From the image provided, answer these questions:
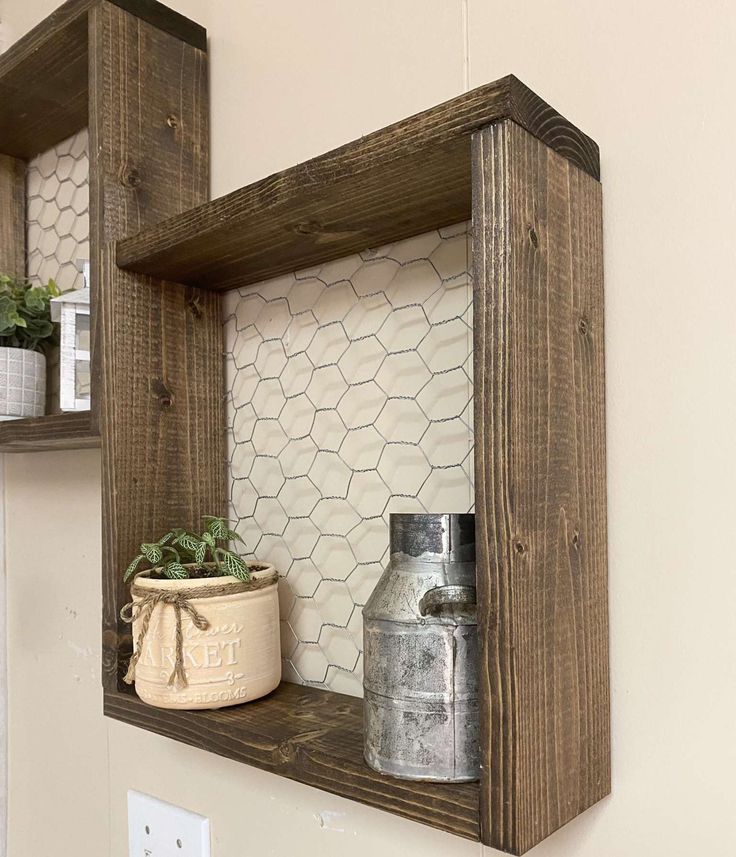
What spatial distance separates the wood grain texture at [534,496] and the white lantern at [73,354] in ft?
1.71

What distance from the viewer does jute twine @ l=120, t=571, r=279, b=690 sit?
2.05 ft

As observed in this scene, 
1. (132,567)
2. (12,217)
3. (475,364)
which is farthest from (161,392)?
(12,217)

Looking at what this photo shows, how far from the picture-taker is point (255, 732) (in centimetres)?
60

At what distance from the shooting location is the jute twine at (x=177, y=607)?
2.05 feet

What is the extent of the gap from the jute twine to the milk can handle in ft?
0.65

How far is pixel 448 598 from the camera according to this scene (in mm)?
509

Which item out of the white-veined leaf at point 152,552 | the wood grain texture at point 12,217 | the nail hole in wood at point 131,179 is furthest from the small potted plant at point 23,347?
the white-veined leaf at point 152,552

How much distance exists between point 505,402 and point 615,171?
0.21 meters

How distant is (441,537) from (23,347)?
66 cm

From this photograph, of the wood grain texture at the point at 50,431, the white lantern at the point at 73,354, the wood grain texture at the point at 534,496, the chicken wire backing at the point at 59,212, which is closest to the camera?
the wood grain texture at the point at 534,496

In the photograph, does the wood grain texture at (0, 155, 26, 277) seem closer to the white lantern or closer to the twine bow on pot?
the white lantern

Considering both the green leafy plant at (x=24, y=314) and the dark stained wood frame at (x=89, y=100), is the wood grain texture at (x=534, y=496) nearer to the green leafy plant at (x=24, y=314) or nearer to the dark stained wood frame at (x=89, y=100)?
the dark stained wood frame at (x=89, y=100)

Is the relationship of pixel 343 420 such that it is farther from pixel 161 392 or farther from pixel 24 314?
pixel 24 314

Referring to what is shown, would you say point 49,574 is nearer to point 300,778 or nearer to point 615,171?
point 300,778
